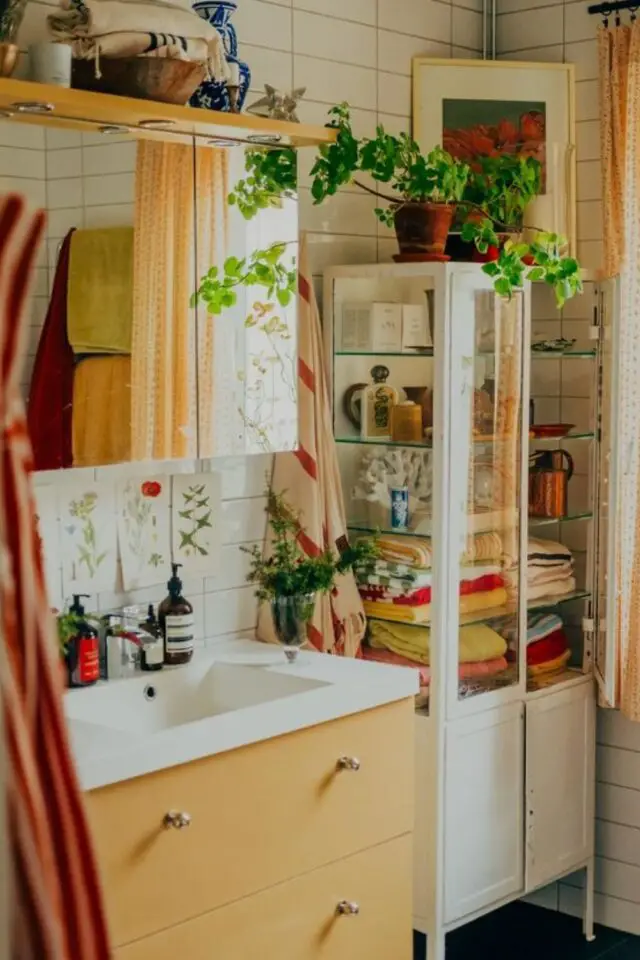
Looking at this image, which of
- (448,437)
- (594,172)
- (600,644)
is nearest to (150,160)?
(448,437)

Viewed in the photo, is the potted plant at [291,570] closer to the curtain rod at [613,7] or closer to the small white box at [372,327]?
the small white box at [372,327]

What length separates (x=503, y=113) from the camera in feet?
12.6

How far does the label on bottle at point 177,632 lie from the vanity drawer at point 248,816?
0.42m

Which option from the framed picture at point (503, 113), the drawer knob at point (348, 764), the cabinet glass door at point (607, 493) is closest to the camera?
the drawer knob at point (348, 764)

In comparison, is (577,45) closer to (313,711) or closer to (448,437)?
(448,437)

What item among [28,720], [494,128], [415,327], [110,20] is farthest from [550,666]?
[28,720]

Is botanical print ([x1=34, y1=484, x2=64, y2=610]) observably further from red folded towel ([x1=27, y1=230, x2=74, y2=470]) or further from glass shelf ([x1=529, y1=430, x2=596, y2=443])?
glass shelf ([x1=529, y1=430, x2=596, y2=443])

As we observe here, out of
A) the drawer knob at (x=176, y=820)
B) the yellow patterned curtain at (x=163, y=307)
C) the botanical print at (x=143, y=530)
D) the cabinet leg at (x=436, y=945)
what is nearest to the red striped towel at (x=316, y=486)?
the botanical print at (x=143, y=530)

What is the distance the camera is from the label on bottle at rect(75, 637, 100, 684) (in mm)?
2791

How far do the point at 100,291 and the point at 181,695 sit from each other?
911 millimetres

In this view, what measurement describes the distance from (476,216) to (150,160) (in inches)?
41.2

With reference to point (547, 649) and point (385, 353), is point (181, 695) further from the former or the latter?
point (547, 649)

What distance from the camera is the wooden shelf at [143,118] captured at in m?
2.46

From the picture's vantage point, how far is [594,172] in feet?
12.5
